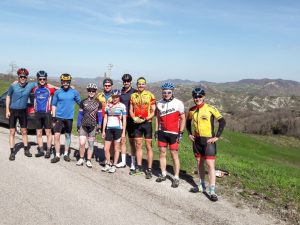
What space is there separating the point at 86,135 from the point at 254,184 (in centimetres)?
453

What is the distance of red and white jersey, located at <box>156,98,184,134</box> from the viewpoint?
8.00 meters

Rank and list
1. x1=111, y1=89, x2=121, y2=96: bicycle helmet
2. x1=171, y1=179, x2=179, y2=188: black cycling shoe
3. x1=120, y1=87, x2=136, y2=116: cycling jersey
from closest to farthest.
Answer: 1. x1=171, y1=179, x2=179, y2=188: black cycling shoe
2. x1=111, y1=89, x2=121, y2=96: bicycle helmet
3. x1=120, y1=87, x2=136, y2=116: cycling jersey

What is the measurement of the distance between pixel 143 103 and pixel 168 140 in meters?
1.14

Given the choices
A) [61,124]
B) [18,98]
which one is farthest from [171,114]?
[18,98]

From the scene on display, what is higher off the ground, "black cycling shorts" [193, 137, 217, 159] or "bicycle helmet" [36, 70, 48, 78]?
"bicycle helmet" [36, 70, 48, 78]

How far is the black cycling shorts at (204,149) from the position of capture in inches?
287

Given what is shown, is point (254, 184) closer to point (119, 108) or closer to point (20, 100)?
point (119, 108)

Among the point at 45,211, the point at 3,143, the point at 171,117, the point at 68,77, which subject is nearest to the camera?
the point at 45,211

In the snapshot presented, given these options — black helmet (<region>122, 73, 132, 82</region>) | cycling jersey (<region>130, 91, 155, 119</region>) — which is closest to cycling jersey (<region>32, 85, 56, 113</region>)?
black helmet (<region>122, 73, 132, 82</region>)

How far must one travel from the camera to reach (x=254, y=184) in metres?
8.20

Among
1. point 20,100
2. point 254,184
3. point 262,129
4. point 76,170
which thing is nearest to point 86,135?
point 76,170

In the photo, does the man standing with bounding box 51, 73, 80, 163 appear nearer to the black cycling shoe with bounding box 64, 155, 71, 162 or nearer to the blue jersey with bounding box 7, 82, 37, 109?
the black cycling shoe with bounding box 64, 155, 71, 162

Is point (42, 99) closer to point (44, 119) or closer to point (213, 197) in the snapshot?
point (44, 119)

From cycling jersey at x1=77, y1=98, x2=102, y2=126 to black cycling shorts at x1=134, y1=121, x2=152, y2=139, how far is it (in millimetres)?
1201
